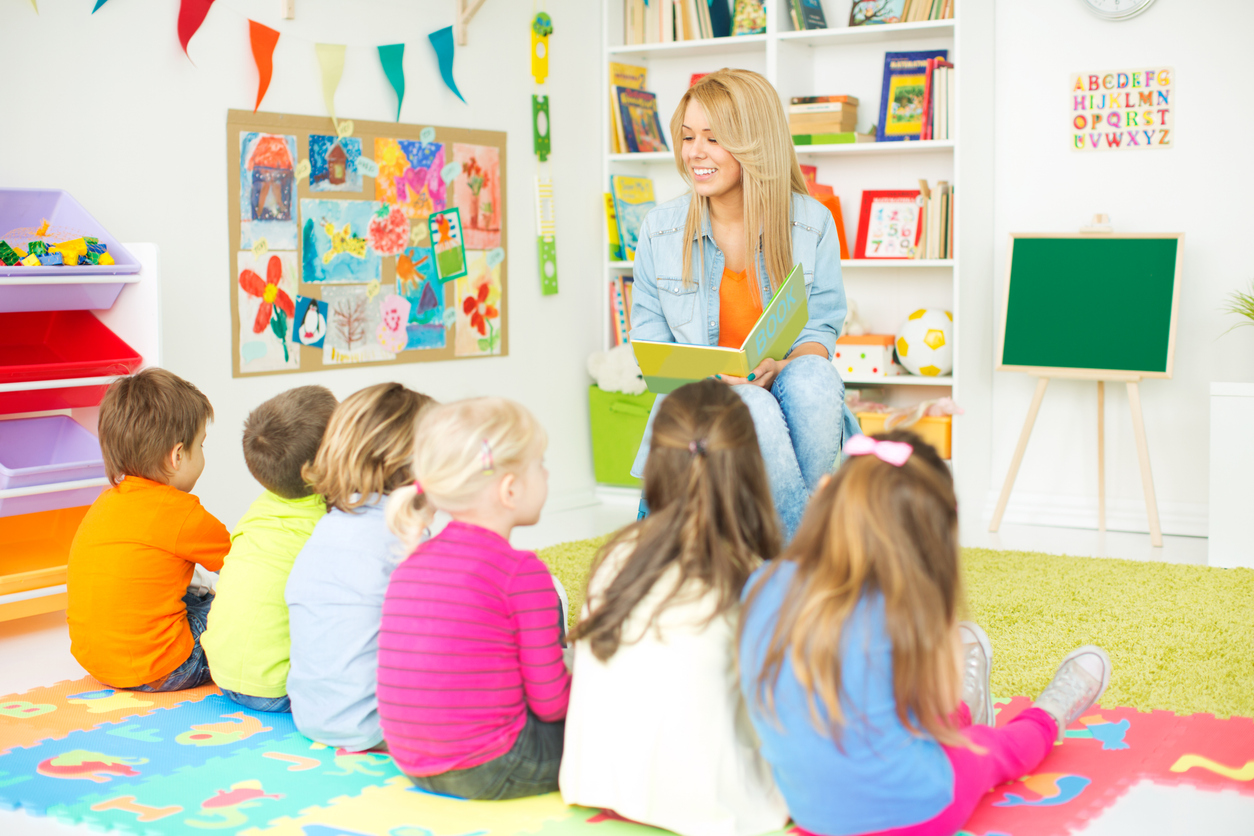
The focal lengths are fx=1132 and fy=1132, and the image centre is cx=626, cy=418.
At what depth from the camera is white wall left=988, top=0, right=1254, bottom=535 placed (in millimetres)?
3498

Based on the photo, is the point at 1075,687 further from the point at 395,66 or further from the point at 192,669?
the point at 395,66

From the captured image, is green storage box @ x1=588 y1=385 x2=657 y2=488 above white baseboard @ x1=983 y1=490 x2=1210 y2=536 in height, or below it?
above

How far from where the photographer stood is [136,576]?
203cm

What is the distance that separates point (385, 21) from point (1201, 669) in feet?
9.22

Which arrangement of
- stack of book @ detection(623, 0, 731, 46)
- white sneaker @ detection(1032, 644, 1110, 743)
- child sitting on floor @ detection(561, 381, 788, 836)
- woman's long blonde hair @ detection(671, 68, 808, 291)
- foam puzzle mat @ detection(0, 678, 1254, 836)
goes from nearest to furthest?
child sitting on floor @ detection(561, 381, 788, 836) < foam puzzle mat @ detection(0, 678, 1254, 836) < white sneaker @ detection(1032, 644, 1110, 743) < woman's long blonde hair @ detection(671, 68, 808, 291) < stack of book @ detection(623, 0, 731, 46)

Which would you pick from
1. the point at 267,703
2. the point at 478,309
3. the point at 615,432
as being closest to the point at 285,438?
the point at 267,703

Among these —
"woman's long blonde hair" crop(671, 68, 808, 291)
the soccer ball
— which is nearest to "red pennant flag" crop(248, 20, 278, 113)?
"woman's long blonde hair" crop(671, 68, 808, 291)

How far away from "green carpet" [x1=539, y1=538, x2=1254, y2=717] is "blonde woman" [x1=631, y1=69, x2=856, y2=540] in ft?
1.54

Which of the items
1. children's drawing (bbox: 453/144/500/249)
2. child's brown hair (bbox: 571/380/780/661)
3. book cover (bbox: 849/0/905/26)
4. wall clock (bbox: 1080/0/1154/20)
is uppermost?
book cover (bbox: 849/0/905/26)

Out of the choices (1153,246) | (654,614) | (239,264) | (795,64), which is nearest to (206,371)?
(239,264)

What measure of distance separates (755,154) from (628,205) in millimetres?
2127

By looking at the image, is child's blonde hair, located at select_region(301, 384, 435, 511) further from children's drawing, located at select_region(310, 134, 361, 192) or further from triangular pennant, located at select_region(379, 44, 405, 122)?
triangular pennant, located at select_region(379, 44, 405, 122)

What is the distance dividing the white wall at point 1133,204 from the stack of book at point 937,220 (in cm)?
20

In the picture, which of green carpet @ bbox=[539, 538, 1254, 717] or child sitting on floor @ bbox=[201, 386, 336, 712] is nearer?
child sitting on floor @ bbox=[201, 386, 336, 712]
